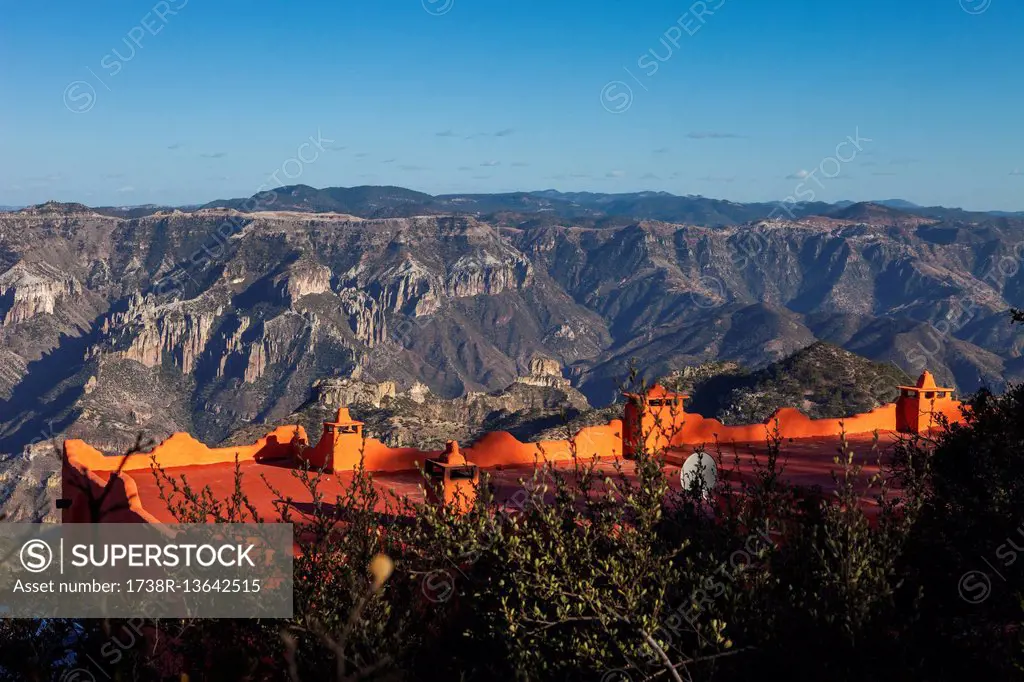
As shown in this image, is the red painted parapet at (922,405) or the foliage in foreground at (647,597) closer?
the foliage in foreground at (647,597)

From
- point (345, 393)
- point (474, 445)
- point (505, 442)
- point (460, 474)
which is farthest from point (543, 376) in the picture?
point (460, 474)

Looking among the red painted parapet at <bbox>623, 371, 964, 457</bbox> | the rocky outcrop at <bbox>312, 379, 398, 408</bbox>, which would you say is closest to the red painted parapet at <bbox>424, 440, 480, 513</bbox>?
the red painted parapet at <bbox>623, 371, 964, 457</bbox>

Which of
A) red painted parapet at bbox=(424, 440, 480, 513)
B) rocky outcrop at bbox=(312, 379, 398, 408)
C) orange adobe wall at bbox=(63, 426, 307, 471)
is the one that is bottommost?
rocky outcrop at bbox=(312, 379, 398, 408)

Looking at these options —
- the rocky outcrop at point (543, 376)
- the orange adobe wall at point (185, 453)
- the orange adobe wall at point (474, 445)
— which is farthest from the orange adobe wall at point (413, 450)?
the rocky outcrop at point (543, 376)

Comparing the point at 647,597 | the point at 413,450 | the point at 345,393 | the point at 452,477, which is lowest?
the point at 345,393

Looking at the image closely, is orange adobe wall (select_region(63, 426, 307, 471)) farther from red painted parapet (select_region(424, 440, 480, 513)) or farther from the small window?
the small window

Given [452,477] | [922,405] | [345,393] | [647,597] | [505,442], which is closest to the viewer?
[647,597]

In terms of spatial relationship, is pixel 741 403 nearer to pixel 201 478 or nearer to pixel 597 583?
pixel 201 478

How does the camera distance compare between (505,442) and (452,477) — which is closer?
(452,477)

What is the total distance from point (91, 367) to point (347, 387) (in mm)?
107395

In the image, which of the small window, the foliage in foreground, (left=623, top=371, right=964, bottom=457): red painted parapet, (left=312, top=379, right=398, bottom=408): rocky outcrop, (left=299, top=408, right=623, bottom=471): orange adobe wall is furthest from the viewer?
(left=312, top=379, right=398, bottom=408): rocky outcrop

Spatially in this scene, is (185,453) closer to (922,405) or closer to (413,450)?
(413,450)

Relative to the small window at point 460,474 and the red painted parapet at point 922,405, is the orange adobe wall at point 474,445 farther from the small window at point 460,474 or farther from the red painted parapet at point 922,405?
the small window at point 460,474

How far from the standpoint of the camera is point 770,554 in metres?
9.94
